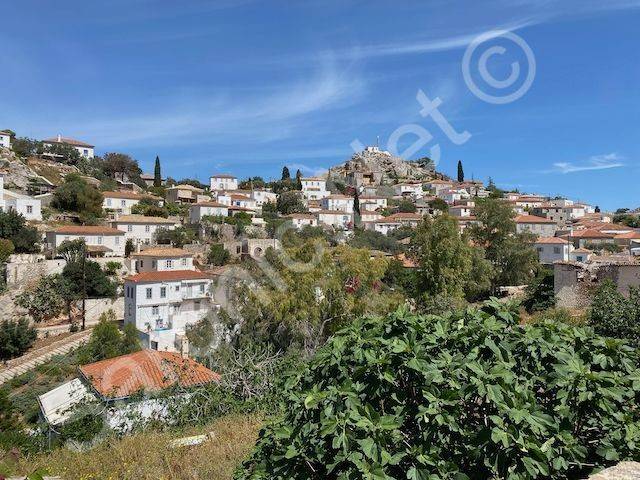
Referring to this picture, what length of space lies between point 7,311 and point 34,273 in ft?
10.0

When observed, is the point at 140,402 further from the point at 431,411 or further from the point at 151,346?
the point at 151,346

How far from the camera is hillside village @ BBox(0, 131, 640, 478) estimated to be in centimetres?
1539

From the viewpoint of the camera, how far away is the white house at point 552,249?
38.3 m

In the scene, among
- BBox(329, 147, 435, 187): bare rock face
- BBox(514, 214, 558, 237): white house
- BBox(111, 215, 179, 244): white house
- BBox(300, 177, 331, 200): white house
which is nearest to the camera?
BBox(111, 215, 179, 244): white house

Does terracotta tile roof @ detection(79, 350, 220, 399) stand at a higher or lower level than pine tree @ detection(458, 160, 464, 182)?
lower

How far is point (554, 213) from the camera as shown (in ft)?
192

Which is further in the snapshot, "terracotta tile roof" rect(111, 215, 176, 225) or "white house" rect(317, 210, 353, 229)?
"white house" rect(317, 210, 353, 229)

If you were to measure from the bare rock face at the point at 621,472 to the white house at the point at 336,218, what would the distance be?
52.0 metres

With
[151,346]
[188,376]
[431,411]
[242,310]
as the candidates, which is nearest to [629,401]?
[431,411]

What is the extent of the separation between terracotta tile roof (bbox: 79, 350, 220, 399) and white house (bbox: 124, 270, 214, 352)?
44.9ft

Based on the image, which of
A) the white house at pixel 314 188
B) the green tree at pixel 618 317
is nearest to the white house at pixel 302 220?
the white house at pixel 314 188

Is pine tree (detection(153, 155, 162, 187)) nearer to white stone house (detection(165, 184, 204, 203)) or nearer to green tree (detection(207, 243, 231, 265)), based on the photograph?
white stone house (detection(165, 184, 204, 203))

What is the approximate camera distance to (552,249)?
3912 centimetres

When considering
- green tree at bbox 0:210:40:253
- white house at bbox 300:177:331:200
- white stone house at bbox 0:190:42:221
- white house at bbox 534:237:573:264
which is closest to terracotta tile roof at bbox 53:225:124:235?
green tree at bbox 0:210:40:253
